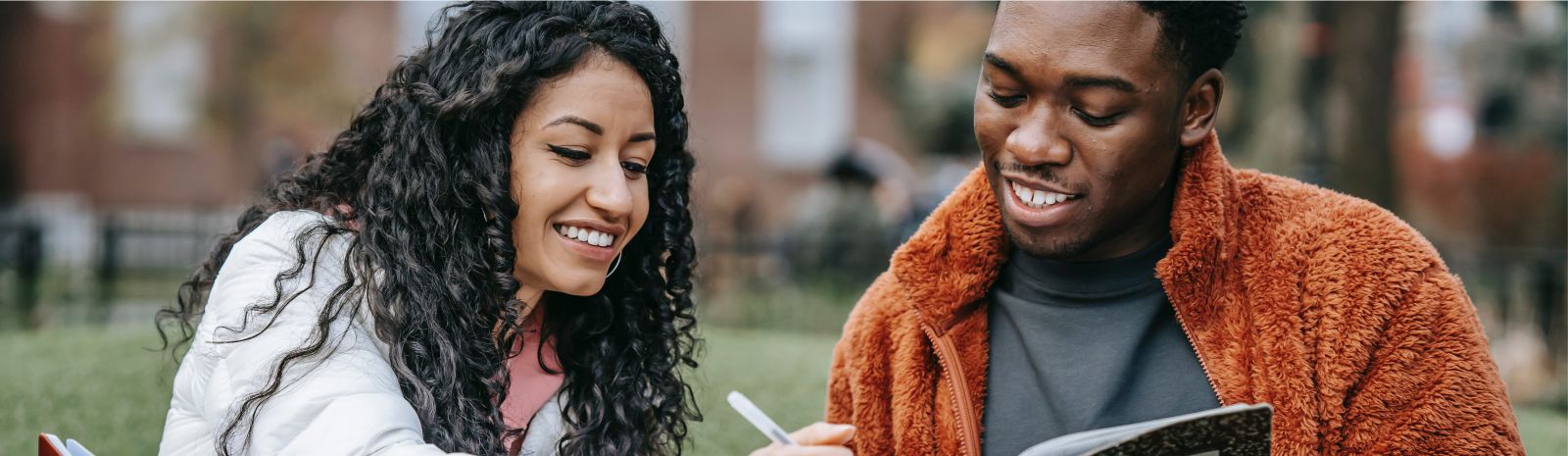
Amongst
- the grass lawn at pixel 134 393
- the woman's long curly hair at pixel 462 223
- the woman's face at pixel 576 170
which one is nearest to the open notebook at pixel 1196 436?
the woman's face at pixel 576 170

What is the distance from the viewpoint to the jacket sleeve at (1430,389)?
1.96 metres

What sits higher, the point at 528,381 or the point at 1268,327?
the point at 1268,327

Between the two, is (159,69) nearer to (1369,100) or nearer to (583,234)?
(1369,100)

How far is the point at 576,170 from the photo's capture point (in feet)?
7.55

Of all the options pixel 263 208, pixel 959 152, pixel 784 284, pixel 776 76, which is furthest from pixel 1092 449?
pixel 776 76

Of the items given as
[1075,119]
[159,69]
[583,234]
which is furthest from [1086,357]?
[159,69]

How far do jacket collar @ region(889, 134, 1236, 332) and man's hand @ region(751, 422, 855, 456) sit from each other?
39 cm

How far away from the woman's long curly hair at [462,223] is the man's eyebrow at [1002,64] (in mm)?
663

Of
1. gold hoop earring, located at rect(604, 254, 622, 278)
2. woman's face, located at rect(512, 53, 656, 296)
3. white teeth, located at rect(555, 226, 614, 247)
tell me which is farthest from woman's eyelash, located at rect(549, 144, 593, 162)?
gold hoop earring, located at rect(604, 254, 622, 278)

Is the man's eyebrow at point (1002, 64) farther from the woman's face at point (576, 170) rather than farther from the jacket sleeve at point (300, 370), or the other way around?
the jacket sleeve at point (300, 370)

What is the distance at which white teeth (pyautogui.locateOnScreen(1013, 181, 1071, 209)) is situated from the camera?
221cm

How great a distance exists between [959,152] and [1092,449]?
13993 millimetres

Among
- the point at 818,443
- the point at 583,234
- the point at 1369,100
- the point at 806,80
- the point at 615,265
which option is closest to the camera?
the point at 818,443

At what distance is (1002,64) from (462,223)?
1.03 meters
